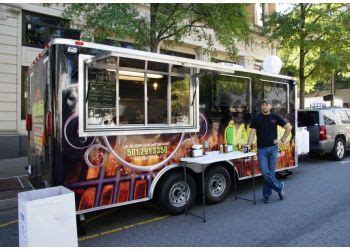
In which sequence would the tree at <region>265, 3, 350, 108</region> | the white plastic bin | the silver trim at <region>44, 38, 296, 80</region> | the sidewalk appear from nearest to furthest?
the white plastic bin < the silver trim at <region>44, 38, 296, 80</region> < the sidewalk < the tree at <region>265, 3, 350, 108</region>

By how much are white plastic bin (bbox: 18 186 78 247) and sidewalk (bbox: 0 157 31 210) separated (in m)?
3.26

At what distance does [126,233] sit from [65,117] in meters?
1.95

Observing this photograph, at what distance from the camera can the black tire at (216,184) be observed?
21.4 ft

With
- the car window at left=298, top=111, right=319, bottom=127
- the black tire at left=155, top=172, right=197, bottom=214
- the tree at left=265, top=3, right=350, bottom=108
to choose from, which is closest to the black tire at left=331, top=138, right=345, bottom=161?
the car window at left=298, top=111, right=319, bottom=127

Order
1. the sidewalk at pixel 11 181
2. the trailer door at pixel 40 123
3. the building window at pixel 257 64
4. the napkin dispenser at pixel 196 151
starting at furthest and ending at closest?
the building window at pixel 257 64 < the sidewalk at pixel 11 181 < the napkin dispenser at pixel 196 151 < the trailer door at pixel 40 123

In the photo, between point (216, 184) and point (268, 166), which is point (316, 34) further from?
point (216, 184)

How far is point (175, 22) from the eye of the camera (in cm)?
949

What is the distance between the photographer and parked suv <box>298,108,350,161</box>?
Result: 11039 millimetres

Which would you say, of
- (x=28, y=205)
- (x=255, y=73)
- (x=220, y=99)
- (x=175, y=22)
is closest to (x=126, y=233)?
(x=28, y=205)

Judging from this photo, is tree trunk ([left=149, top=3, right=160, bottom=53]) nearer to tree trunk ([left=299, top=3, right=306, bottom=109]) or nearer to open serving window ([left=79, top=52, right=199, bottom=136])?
open serving window ([left=79, top=52, right=199, bottom=136])

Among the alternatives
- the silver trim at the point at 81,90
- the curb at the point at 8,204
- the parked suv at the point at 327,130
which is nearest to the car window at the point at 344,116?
the parked suv at the point at 327,130

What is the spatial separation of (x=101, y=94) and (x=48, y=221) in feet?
6.60

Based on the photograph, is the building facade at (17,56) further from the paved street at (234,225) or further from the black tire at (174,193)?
the black tire at (174,193)

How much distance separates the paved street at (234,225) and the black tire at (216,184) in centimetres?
16
